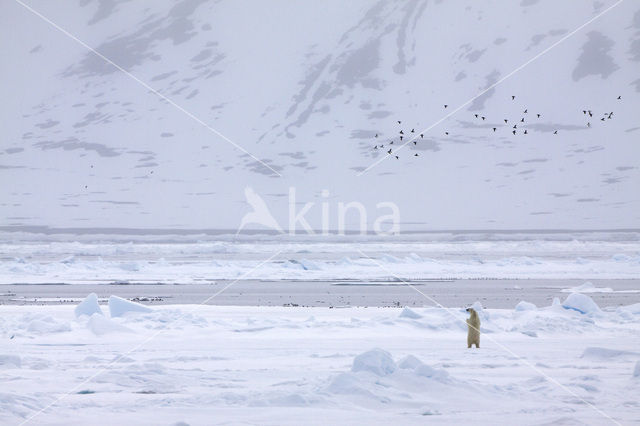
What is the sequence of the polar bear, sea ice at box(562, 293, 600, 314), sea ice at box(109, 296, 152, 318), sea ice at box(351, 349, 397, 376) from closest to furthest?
sea ice at box(351, 349, 397, 376) < the polar bear < sea ice at box(109, 296, 152, 318) < sea ice at box(562, 293, 600, 314)

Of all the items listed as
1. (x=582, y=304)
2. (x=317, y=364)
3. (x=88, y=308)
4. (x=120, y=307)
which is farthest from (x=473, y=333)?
(x=88, y=308)

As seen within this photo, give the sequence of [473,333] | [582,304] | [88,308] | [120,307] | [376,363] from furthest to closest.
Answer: [582,304]
[120,307]
[88,308]
[473,333]
[376,363]

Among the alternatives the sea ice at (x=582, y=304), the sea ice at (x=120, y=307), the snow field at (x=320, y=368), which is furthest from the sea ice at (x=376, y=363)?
the sea ice at (x=582, y=304)

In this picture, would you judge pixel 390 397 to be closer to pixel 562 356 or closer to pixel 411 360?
pixel 411 360

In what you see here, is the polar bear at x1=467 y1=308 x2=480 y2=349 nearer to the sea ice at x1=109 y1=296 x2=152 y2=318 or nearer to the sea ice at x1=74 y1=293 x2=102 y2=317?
the sea ice at x1=109 y1=296 x2=152 y2=318

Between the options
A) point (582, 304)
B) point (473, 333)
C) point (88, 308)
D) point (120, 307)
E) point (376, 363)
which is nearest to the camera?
point (376, 363)

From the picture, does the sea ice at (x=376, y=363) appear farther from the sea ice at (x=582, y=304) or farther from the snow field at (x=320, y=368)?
the sea ice at (x=582, y=304)

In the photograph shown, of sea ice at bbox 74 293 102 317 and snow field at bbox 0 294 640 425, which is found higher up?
sea ice at bbox 74 293 102 317

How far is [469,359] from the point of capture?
10.9m

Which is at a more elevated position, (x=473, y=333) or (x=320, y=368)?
(x=473, y=333)

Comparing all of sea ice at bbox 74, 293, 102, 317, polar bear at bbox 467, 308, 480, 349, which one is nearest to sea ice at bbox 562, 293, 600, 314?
polar bear at bbox 467, 308, 480, 349

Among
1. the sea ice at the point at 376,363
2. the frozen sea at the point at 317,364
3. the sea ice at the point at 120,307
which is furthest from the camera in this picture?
the sea ice at the point at 120,307

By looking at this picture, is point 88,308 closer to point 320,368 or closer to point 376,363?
point 320,368

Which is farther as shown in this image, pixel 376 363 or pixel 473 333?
pixel 473 333
